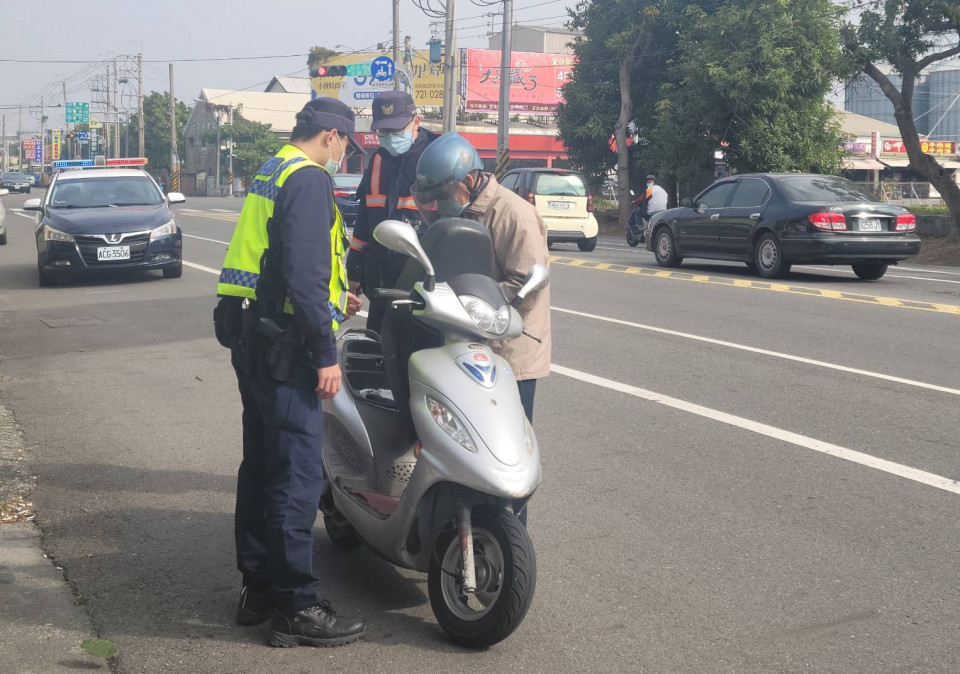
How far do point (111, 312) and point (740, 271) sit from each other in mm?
9645

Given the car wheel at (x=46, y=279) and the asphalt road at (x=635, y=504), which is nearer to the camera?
the asphalt road at (x=635, y=504)

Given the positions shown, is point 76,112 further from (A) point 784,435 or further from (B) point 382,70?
(A) point 784,435

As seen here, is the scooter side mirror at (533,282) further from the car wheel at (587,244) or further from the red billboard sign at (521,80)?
the red billboard sign at (521,80)

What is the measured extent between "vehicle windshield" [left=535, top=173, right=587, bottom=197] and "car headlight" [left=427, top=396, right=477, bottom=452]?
64.1ft

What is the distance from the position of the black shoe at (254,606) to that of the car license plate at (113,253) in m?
11.8

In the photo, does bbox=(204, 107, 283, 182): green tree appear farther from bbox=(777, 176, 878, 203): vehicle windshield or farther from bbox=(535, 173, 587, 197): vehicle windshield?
bbox=(777, 176, 878, 203): vehicle windshield

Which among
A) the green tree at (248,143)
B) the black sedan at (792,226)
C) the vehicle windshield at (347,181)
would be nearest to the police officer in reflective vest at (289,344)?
the black sedan at (792,226)

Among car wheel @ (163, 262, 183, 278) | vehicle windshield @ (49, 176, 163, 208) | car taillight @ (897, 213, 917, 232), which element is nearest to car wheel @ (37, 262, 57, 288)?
vehicle windshield @ (49, 176, 163, 208)

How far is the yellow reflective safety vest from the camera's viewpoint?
374 cm

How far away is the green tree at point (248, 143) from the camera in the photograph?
77.4 meters

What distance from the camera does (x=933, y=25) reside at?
75.9 feet

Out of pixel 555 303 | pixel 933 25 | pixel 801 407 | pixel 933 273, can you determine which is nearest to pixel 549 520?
pixel 801 407

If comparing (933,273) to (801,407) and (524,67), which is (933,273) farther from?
(524,67)

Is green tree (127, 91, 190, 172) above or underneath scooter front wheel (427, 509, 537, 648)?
above
